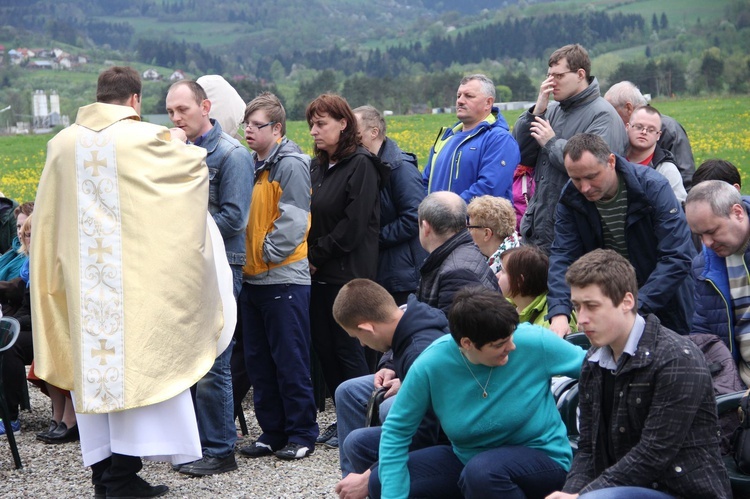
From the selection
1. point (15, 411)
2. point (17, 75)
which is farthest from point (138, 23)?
point (15, 411)

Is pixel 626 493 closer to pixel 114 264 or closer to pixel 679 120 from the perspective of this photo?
pixel 114 264

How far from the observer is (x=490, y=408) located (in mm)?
3852

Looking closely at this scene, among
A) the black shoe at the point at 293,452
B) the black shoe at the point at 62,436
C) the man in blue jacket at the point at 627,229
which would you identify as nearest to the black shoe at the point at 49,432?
the black shoe at the point at 62,436

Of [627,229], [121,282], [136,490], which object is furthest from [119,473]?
[627,229]

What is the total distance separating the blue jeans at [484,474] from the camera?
12.2ft

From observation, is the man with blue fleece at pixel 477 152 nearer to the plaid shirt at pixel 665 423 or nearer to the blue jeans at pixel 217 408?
the blue jeans at pixel 217 408

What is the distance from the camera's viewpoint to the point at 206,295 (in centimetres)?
534

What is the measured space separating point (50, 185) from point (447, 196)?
2.03m

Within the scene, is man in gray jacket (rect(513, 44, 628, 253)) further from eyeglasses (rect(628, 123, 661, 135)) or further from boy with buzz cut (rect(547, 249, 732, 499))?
boy with buzz cut (rect(547, 249, 732, 499))

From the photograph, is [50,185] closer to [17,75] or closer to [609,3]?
[17,75]

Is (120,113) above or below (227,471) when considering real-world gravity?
above

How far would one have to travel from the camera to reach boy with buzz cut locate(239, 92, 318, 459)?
6047 mm

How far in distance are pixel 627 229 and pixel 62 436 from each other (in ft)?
13.6

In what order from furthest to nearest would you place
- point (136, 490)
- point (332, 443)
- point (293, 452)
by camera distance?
point (332, 443) → point (293, 452) → point (136, 490)
